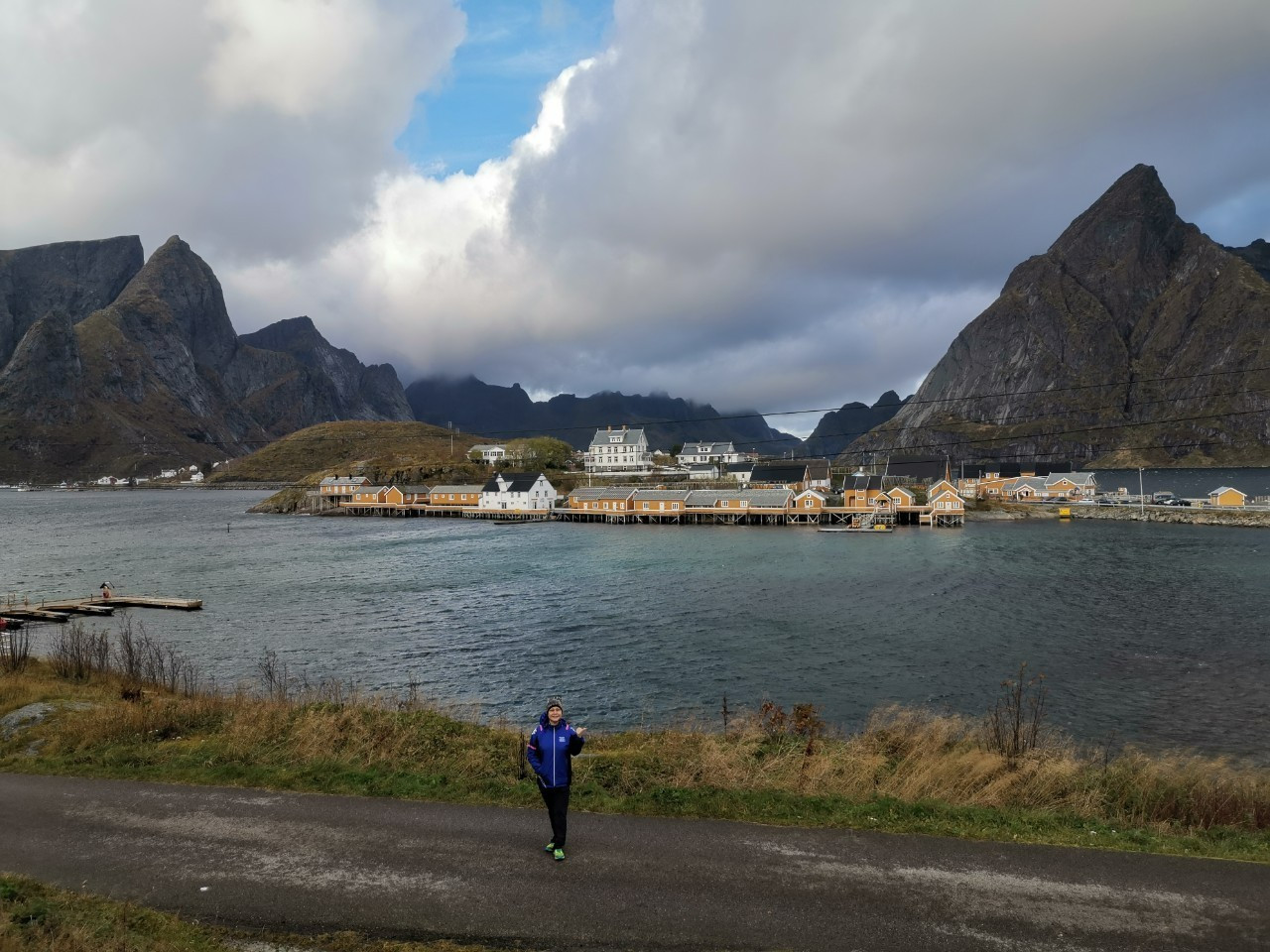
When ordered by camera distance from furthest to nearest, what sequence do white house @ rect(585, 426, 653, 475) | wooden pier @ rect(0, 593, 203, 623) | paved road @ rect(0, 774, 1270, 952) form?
white house @ rect(585, 426, 653, 475)
wooden pier @ rect(0, 593, 203, 623)
paved road @ rect(0, 774, 1270, 952)

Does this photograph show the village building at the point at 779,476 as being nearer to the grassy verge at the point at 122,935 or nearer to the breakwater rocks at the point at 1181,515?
the breakwater rocks at the point at 1181,515

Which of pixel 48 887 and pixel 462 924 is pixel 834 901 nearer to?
pixel 462 924

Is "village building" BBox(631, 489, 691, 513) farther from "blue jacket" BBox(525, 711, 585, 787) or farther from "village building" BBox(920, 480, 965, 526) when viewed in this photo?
"blue jacket" BBox(525, 711, 585, 787)

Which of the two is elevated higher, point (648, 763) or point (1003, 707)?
point (648, 763)

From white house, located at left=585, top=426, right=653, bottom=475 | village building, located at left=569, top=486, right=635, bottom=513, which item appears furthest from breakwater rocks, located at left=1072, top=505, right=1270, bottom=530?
white house, located at left=585, top=426, right=653, bottom=475

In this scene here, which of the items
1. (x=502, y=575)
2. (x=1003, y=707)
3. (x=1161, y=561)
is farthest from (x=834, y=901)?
(x=1161, y=561)

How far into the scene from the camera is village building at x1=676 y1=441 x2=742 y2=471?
507 feet

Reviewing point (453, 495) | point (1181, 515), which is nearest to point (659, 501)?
point (453, 495)

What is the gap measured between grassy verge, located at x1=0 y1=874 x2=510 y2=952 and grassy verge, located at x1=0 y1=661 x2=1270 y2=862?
12.1 ft

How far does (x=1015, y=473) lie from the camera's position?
→ 5221 inches

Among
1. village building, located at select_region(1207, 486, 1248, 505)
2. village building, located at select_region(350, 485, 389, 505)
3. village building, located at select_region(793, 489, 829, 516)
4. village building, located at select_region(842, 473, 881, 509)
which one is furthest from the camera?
village building, located at select_region(350, 485, 389, 505)

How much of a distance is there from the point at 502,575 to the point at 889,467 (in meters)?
91.5

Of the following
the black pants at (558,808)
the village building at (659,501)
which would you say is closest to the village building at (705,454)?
the village building at (659,501)

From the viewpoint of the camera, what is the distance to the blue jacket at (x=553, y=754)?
9.24 metres
